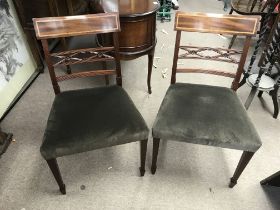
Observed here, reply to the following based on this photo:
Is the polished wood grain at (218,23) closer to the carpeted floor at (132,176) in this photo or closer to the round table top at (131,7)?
the round table top at (131,7)

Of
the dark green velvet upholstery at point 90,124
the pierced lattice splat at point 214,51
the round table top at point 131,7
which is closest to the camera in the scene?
the dark green velvet upholstery at point 90,124

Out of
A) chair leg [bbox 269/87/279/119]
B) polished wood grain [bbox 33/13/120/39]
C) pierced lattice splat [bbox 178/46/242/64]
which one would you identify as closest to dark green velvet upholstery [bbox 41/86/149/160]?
polished wood grain [bbox 33/13/120/39]

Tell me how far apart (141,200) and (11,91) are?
1.47 meters

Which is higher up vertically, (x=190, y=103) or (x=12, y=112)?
(x=190, y=103)

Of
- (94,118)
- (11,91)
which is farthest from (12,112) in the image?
(94,118)

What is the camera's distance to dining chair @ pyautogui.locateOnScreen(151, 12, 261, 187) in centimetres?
113

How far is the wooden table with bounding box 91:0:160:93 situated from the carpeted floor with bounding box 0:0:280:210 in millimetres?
568

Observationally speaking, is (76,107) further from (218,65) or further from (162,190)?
(218,65)

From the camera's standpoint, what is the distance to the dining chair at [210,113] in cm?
113

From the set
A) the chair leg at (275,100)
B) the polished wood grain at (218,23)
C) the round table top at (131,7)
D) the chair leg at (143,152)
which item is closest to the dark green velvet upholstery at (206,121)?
the chair leg at (143,152)

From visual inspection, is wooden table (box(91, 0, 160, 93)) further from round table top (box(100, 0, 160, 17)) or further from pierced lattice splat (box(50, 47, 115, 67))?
pierced lattice splat (box(50, 47, 115, 67))

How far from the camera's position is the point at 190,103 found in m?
1.30

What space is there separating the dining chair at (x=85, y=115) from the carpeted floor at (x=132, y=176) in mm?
183

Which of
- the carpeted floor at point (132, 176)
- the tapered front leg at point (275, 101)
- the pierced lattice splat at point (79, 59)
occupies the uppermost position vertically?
the pierced lattice splat at point (79, 59)
